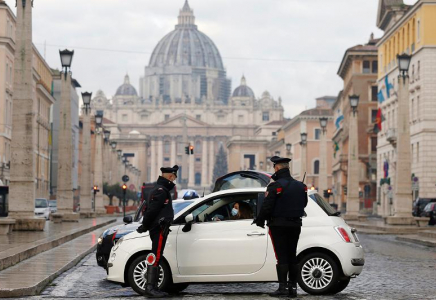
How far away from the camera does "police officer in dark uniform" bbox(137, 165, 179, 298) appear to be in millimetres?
14711

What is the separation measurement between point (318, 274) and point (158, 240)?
7.12 ft

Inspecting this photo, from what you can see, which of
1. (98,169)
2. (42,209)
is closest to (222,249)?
(42,209)

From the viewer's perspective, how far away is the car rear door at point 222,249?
49.2 feet

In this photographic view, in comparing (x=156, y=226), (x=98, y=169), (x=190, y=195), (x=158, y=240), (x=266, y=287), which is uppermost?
(x=98, y=169)

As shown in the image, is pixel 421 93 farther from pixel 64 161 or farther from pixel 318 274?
Result: pixel 318 274

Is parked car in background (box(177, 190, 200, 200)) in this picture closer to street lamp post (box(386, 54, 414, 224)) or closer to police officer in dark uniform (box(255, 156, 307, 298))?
police officer in dark uniform (box(255, 156, 307, 298))

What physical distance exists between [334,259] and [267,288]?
1778 mm

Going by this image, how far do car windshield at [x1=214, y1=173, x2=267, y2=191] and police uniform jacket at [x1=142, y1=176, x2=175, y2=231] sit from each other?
5.81 m

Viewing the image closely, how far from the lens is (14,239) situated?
27516 mm

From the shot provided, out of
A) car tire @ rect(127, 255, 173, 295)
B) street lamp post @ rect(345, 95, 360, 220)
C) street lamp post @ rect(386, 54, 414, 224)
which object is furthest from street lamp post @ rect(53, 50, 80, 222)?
car tire @ rect(127, 255, 173, 295)

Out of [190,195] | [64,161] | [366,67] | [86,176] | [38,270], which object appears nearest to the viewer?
[38,270]

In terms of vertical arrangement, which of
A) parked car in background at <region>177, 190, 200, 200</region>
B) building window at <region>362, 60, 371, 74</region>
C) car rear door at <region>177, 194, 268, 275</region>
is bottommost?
car rear door at <region>177, 194, 268, 275</region>

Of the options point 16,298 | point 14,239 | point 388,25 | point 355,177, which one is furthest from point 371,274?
point 388,25

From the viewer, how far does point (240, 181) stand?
21.4 metres
